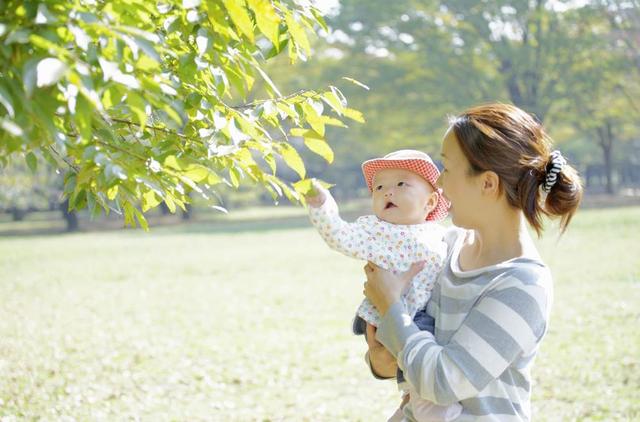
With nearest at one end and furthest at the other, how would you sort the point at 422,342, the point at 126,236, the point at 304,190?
the point at 422,342
the point at 304,190
the point at 126,236

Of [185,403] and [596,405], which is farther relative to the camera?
[185,403]

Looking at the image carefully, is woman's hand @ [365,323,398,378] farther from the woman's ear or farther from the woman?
the woman's ear

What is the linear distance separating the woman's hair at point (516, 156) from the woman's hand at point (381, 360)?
565 mm

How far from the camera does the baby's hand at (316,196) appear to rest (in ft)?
7.33

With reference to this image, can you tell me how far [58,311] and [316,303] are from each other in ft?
11.3

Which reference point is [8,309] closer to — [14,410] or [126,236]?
[14,410]

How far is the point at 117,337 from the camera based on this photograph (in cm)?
869

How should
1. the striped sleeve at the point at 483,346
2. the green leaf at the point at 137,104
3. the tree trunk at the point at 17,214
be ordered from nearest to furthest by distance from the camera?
the green leaf at the point at 137,104 → the striped sleeve at the point at 483,346 → the tree trunk at the point at 17,214

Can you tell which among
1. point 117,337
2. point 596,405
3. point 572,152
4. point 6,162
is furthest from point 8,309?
point 572,152

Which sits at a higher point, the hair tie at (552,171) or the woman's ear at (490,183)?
the hair tie at (552,171)

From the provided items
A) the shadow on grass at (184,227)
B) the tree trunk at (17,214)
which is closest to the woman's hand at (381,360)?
the shadow on grass at (184,227)

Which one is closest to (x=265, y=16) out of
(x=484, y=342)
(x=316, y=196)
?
(x=316, y=196)

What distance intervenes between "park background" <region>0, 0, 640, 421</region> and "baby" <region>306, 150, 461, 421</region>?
0.85 ft

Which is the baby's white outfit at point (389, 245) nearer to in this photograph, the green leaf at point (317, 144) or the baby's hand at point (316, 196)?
the baby's hand at point (316, 196)
